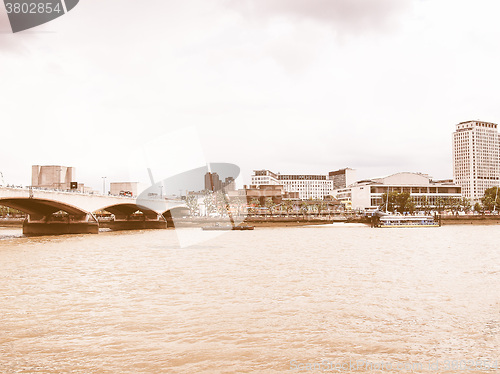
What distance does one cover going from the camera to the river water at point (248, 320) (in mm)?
9898

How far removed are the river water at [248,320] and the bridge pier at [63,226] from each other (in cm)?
4663

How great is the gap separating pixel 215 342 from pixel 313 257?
73.9ft

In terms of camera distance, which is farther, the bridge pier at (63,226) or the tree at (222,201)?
the tree at (222,201)

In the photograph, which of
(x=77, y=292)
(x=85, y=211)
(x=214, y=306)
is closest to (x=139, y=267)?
(x=77, y=292)

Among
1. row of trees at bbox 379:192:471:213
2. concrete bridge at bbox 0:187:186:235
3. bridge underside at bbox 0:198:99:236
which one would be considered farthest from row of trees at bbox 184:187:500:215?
bridge underside at bbox 0:198:99:236

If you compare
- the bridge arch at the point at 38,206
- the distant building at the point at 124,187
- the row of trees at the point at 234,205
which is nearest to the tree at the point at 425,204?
the row of trees at the point at 234,205

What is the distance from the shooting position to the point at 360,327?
1263 centimetres


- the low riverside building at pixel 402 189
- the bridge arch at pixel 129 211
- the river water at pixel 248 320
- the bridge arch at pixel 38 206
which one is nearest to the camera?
the river water at pixel 248 320

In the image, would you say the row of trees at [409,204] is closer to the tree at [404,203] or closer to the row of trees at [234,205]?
the tree at [404,203]

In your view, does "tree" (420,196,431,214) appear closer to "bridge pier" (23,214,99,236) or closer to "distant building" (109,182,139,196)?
"distant building" (109,182,139,196)

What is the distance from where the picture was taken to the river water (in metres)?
9.90

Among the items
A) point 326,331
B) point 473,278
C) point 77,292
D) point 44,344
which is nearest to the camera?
point 44,344

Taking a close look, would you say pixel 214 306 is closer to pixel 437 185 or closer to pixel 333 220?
pixel 333 220

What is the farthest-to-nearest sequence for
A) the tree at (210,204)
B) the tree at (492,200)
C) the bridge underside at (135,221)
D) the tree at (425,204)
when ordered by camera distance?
the tree at (425,204) → the tree at (210,204) → the tree at (492,200) → the bridge underside at (135,221)
